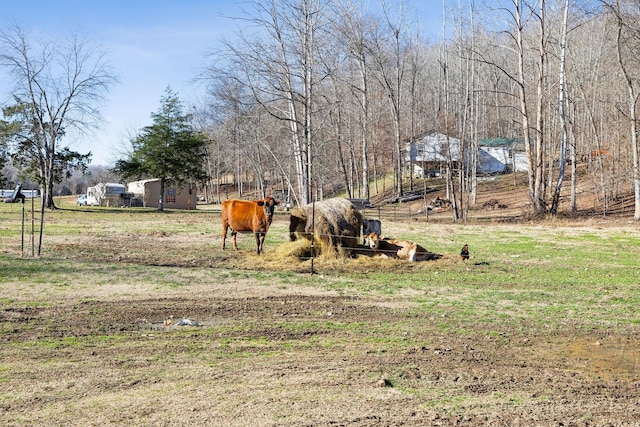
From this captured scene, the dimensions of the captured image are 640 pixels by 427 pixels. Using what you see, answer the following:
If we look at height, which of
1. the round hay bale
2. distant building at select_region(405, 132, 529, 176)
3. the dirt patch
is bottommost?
the dirt patch

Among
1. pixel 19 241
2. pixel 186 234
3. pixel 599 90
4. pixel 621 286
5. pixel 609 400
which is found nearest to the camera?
pixel 609 400

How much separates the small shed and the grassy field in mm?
42430

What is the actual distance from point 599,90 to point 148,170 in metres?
34.6

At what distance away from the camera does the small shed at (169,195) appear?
5747cm

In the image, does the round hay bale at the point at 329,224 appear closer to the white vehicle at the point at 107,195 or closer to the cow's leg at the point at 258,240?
the cow's leg at the point at 258,240

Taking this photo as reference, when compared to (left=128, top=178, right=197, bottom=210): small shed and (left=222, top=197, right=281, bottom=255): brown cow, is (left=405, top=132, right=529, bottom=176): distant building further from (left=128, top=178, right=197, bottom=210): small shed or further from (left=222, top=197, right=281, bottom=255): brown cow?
(left=222, top=197, right=281, bottom=255): brown cow

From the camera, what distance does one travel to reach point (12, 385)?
584 cm

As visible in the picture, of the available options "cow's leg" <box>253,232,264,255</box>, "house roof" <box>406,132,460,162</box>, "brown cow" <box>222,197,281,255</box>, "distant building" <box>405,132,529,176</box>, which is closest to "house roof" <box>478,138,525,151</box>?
"distant building" <box>405,132,529,176</box>

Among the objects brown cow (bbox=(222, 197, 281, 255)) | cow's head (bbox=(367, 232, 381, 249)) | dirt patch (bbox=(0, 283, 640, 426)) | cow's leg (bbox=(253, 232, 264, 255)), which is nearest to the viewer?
dirt patch (bbox=(0, 283, 640, 426))

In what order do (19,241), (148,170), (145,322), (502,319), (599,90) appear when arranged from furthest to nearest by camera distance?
(148,170), (599,90), (19,241), (502,319), (145,322)

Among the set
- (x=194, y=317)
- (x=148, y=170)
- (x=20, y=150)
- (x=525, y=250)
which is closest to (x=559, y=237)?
(x=525, y=250)

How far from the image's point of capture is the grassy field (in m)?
5.46

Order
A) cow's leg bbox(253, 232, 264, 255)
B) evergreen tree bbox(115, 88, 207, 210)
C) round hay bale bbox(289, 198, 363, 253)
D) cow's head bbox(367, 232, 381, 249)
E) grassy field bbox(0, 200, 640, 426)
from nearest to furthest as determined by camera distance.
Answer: grassy field bbox(0, 200, 640, 426) → round hay bale bbox(289, 198, 363, 253) → cow's head bbox(367, 232, 381, 249) → cow's leg bbox(253, 232, 264, 255) → evergreen tree bbox(115, 88, 207, 210)

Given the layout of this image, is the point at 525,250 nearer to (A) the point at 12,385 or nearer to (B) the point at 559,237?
(B) the point at 559,237
